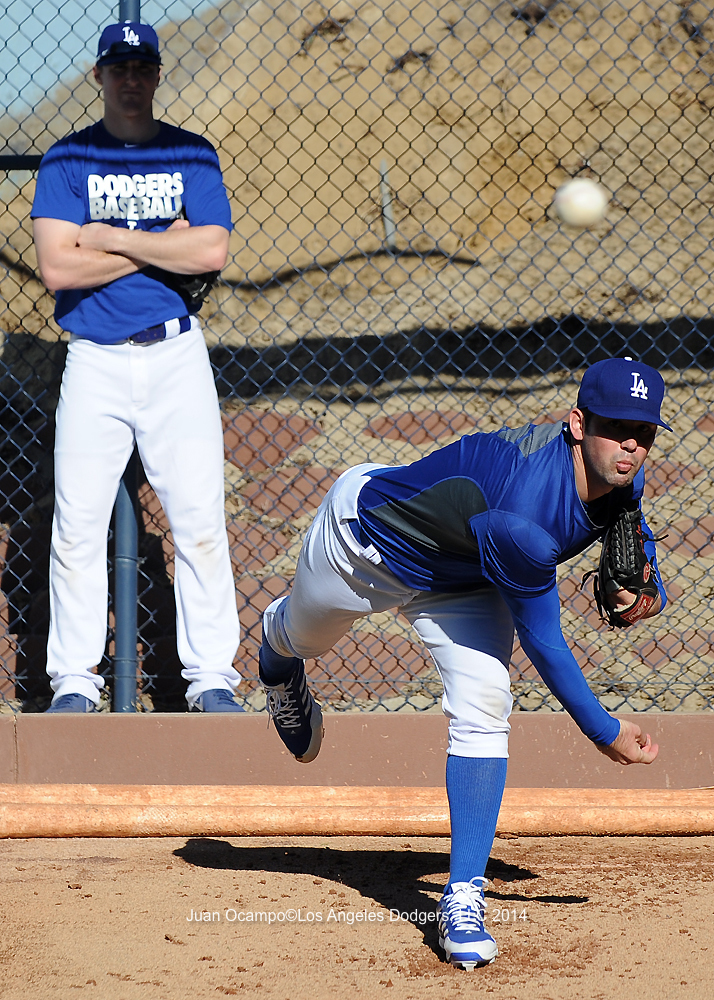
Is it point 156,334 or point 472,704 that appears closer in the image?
point 472,704

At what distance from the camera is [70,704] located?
3.94m

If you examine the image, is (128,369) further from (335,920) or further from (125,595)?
(335,920)

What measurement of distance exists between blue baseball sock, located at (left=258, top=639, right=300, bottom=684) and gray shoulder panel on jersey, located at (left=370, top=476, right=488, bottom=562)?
798mm

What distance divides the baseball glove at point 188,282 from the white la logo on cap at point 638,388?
2.12 m

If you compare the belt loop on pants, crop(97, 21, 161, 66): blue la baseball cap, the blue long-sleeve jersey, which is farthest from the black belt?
the blue long-sleeve jersey

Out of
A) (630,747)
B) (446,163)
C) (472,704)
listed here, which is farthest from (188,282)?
(446,163)

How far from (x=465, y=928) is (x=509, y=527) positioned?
0.91 m

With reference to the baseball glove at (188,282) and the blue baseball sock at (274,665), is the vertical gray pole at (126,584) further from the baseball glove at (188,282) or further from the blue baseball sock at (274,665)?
the blue baseball sock at (274,665)

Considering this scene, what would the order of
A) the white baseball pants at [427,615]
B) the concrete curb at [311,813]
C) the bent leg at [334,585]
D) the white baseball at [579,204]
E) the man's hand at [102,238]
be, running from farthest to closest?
1. the white baseball at [579,204]
2. the man's hand at [102,238]
3. the concrete curb at [311,813]
4. the bent leg at [334,585]
5. the white baseball pants at [427,615]

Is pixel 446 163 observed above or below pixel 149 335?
above

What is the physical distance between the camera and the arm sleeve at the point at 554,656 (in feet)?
7.78

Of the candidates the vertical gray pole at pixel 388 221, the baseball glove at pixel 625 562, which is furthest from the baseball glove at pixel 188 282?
the vertical gray pole at pixel 388 221

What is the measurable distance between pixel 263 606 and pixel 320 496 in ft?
2.26

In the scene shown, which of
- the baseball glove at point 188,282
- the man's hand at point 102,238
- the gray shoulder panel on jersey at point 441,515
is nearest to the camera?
the gray shoulder panel on jersey at point 441,515
